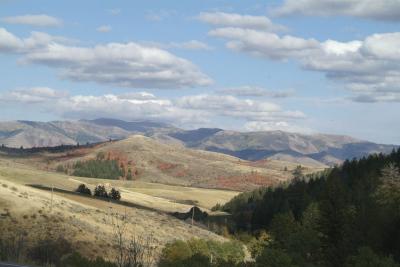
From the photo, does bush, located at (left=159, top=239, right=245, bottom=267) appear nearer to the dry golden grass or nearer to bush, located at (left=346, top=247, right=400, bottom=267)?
the dry golden grass

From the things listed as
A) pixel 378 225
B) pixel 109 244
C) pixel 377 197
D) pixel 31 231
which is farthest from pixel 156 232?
pixel 377 197

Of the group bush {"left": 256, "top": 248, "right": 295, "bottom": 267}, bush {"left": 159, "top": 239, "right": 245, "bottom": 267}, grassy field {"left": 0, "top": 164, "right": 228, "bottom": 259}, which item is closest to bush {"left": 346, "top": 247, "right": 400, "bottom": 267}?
bush {"left": 256, "top": 248, "right": 295, "bottom": 267}

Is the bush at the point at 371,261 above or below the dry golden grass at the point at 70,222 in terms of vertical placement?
above

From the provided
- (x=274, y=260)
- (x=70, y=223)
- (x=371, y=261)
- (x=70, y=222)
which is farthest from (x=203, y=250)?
(x=274, y=260)

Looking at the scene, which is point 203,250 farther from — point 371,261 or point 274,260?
point 274,260

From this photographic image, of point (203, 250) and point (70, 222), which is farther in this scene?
point (203, 250)

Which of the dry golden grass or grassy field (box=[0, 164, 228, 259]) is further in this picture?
the dry golden grass

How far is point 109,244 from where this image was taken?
67375 mm

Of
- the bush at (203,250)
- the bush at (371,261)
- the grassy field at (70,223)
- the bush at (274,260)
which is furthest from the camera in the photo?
the bush at (203,250)

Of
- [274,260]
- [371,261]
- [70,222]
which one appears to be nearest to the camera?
[274,260]

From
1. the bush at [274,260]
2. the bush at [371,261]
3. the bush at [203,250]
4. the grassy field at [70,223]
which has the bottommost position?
the bush at [203,250]

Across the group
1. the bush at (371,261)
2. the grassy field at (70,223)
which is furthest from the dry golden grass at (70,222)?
the bush at (371,261)

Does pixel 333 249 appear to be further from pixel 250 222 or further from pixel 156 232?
pixel 250 222

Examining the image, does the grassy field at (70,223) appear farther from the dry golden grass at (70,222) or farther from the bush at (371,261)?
the bush at (371,261)
